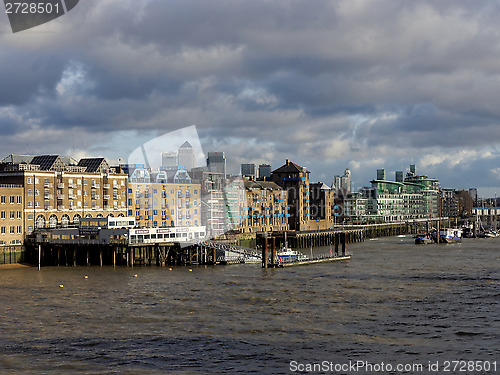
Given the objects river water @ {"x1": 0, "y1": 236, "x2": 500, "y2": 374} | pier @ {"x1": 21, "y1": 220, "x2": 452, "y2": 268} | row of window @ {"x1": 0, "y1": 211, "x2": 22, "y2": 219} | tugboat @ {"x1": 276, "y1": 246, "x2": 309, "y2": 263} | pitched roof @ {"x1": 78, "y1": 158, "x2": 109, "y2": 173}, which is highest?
pitched roof @ {"x1": 78, "y1": 158, "x2": 109, "y2": 173}

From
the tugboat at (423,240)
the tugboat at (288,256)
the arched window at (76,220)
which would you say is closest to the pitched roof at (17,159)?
the arched window at (76,220)

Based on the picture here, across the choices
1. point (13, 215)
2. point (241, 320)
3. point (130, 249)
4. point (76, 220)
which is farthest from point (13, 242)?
point (241, 320)

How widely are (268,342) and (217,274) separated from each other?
4183 cm

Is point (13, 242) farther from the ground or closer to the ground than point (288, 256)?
farther from the ground

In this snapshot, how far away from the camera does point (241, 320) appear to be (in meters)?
58.3

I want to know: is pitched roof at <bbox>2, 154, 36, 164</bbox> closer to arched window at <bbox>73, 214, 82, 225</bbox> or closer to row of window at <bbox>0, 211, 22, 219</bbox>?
arched window at <bbox>73, 214, 82, 225</bbox>

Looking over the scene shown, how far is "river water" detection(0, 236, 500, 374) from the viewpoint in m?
45.5

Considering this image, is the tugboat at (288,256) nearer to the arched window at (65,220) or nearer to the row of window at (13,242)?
the arched window at (65,220)

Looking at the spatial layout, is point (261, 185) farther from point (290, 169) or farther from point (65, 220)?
point (65, 220)

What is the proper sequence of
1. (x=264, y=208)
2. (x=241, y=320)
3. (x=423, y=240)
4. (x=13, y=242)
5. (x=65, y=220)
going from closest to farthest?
(x=241, y=320) < (x=13, y=242) < (x=65, y=220) < (x=423, y=240) < (x=264, y=208)

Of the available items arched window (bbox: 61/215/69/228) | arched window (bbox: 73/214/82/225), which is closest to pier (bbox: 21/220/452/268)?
arched window (bbox: 61/215/69/228)

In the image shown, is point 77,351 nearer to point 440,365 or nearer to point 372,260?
point 440,365

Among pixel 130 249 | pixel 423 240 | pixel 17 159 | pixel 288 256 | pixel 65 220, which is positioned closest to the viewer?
pixel 130 249

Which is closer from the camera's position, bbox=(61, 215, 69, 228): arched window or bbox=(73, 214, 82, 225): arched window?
bbox=(61, 215, 69, 228): arched window
